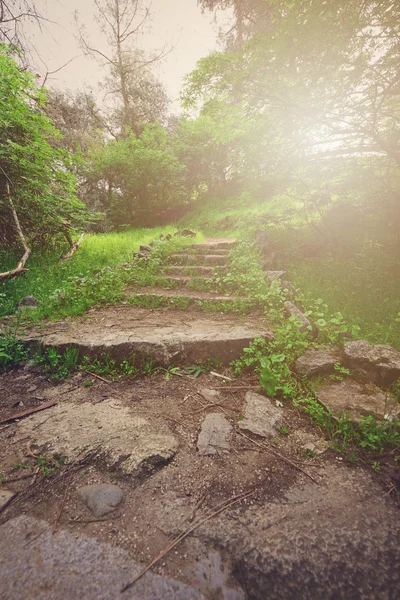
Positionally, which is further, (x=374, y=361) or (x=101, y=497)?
(x=374, y=361)

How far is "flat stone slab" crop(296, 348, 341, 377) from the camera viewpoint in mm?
2338

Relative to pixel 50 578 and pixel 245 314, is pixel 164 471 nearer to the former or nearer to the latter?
pixel 50 578

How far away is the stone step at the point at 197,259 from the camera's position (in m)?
5.88

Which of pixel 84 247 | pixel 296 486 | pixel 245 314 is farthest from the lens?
pixel 84 247

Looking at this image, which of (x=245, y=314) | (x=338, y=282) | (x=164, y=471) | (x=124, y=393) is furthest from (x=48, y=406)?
(x=338, y=282)

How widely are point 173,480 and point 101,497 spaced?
1.35 ft

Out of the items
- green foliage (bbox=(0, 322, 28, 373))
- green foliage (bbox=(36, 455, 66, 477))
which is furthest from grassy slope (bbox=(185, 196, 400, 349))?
green foliage (bbox=(0, 322, 28, 373))

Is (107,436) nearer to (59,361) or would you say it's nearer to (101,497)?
(101,497)

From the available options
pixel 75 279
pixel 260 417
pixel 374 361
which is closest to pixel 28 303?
pixel 75 279

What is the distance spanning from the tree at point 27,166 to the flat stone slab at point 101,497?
495 centimetres

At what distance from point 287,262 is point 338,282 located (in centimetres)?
125

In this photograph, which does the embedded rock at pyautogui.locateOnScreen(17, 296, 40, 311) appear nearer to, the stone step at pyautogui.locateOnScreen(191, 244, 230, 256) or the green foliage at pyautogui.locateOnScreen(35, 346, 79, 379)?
the green foliage at pyautogui.locateOnScreen(35, 346, 79, 379)

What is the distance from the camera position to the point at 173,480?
1455 millimetres

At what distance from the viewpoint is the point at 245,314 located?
3.77 meters
